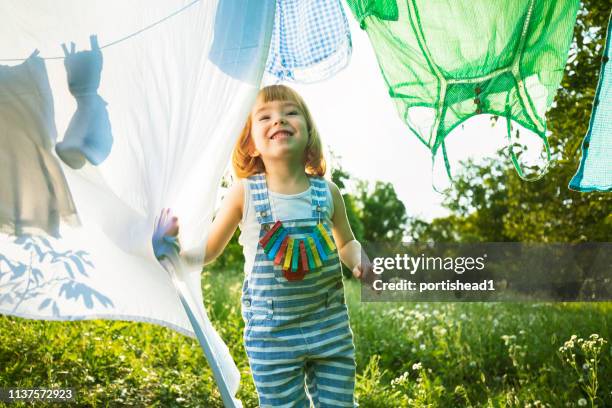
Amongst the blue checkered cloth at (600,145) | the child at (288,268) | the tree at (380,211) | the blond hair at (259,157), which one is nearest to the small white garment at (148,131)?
the child at (288,268)

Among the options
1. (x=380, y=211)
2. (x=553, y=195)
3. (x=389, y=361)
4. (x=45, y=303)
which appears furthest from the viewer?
(x=380, y=211)

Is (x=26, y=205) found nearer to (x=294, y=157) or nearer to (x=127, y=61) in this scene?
(x=127, y=61)

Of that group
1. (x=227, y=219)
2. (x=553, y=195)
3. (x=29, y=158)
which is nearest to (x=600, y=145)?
(x=227, y=219)

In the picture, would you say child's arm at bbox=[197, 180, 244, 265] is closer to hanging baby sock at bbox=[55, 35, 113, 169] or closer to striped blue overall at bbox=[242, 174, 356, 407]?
striped blue overall at bbox=[242, 174, 356, 407]

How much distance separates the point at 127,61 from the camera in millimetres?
1419

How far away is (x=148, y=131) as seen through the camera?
144 cm

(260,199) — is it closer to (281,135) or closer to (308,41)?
(281,135)

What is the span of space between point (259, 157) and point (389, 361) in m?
1.43

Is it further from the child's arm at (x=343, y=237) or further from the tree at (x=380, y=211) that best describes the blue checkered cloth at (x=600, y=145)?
the tree at (x=380, y=211)

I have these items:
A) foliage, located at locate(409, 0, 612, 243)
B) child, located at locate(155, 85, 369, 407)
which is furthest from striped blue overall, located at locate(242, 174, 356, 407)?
foliage, located at locate(409, 0, 612, 243)

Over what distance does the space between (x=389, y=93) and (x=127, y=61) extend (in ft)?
2.10

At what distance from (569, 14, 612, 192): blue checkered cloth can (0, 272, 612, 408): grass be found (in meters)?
0.75

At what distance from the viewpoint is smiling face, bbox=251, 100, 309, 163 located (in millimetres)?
1647

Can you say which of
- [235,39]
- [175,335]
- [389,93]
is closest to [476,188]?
[175,335]
